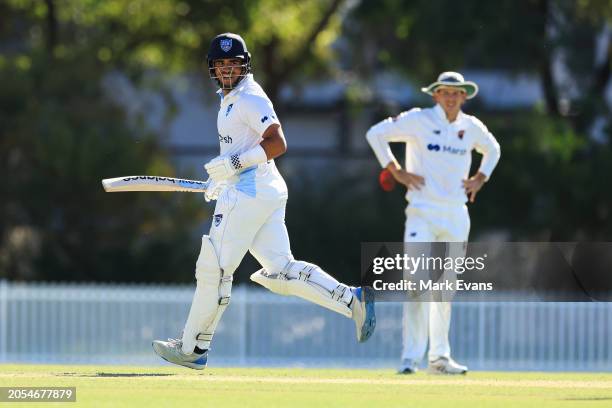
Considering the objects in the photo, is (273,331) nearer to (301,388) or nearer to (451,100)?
(451,100)

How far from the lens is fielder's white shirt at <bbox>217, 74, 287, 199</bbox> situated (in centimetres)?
855

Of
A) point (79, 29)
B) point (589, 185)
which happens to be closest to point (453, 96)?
point (589, 185)

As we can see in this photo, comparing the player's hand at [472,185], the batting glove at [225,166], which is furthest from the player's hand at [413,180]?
the batting glove at [225,166]

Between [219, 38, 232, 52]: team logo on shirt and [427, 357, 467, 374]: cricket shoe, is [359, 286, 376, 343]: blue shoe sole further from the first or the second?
[219, 38, 232, 52]: team logo on shirt

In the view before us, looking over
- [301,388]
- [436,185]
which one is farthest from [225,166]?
[436,185]

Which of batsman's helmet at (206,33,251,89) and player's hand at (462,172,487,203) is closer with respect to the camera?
batsman's helmet at (206,33,251,89)

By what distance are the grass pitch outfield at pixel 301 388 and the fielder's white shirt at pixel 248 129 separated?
114 cm

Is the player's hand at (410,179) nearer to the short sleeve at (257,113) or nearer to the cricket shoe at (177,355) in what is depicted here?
the short sleeve at (257,113)

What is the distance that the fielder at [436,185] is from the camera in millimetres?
10047

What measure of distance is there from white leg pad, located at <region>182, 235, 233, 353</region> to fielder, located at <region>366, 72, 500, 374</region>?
70.9 inches

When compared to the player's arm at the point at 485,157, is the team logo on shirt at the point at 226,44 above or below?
above

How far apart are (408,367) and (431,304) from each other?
0.46 meters

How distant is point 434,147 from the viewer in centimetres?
1014

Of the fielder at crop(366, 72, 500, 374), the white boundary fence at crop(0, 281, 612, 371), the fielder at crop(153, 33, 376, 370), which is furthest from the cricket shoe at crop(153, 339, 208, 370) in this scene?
the white boundary fence at crop(0, 281, 612, 371)
